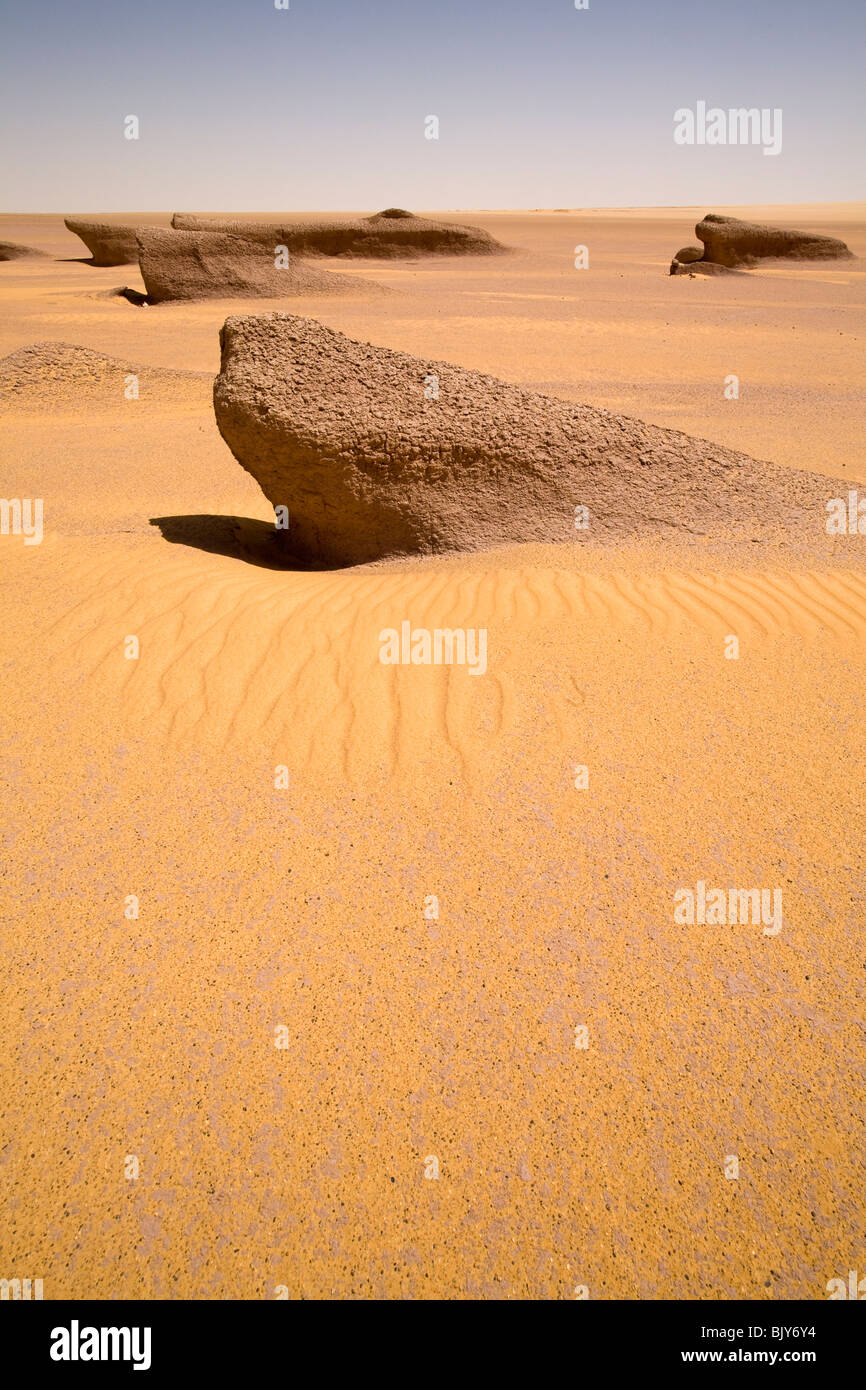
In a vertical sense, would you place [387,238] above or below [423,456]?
above

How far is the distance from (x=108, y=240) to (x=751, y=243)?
22.6 m

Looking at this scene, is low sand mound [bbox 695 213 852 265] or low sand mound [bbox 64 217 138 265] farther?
low sand mound [bbox 64 217 138 265]

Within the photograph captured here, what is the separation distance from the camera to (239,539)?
576cm

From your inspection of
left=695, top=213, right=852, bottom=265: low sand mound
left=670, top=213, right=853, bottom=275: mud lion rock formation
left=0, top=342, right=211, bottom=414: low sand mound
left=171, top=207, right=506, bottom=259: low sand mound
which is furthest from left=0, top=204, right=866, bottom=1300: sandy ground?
left=695, top=213, right=852, bottom=265: low sand mound

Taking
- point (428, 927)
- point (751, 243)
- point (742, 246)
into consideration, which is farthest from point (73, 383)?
point (751, 243)

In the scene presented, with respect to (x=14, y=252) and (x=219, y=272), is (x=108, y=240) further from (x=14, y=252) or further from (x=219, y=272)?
(x=219, y=272)

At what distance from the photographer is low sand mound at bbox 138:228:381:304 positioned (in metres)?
18.7

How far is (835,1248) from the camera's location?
2.03 m

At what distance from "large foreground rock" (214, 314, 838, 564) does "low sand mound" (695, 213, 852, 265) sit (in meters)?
26.6

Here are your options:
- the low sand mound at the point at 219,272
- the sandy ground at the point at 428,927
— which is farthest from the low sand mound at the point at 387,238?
the sandy ground at the point at 428,927

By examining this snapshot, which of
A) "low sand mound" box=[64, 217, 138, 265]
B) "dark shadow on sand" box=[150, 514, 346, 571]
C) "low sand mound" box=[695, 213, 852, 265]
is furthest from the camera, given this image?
"low sand mound" box=[64, 217, 138, 265]

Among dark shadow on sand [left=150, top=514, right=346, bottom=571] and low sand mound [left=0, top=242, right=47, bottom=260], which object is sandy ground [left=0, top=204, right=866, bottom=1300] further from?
low sand mound [left=0, top=242, right=47, bottom=260]

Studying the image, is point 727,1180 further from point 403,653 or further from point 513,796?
point 403,653
